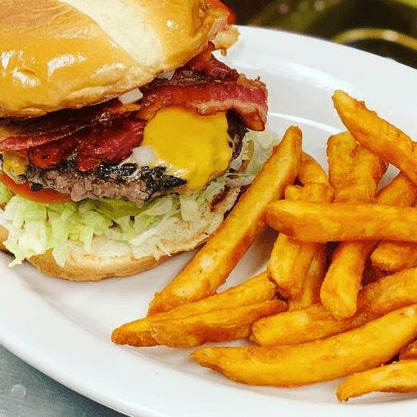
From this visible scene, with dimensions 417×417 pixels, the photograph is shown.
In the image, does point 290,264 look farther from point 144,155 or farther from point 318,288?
point 144,155

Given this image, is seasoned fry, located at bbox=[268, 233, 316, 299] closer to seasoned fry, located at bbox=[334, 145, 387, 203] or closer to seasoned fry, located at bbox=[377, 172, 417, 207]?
seasoned fry, located at bbox=[334, 145, 387, 203]

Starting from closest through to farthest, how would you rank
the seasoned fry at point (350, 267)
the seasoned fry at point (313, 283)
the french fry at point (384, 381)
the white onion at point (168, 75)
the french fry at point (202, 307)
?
the french fry at point (384, 381)
the seasoned fry at point (350, 267)
the french fry at point (202, 307)
the seasoned fry at point (313, 283)
the white onion at point (168, 75)

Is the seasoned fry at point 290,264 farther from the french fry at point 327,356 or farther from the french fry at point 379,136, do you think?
the french fry at point 379,136

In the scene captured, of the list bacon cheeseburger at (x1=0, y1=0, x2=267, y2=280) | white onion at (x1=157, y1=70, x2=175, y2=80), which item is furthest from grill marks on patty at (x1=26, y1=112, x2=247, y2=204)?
white onion at (x1=157, y1=70, x2=175, y2=80)

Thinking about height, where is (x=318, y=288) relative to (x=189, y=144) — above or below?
below

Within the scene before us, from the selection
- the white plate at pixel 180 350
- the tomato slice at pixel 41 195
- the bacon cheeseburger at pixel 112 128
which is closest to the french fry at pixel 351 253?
the white plate at pixel 180 350

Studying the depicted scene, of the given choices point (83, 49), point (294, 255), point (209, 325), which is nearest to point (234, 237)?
point (294, 255)
